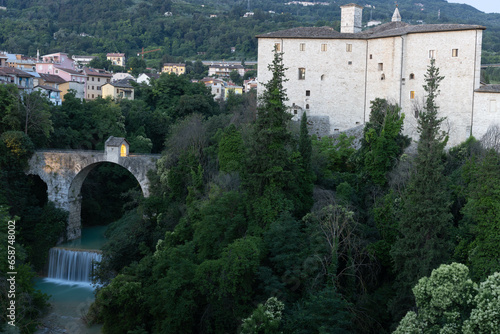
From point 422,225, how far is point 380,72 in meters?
16.0

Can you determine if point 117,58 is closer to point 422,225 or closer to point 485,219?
point 422,225

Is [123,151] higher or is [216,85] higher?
[216,85]

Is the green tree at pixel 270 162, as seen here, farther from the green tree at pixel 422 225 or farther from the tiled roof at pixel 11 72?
the tiled roof at pixel 11 72

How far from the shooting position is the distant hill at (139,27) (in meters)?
106

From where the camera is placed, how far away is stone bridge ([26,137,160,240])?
1323 inches

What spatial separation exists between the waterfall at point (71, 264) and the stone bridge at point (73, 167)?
368cm

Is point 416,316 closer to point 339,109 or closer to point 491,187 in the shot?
point 491,187

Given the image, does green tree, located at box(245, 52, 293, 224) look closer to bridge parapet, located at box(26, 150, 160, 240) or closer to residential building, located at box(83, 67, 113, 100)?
bridge parapet, located at box(26, 150, 160, 240)

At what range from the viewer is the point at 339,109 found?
3497cm

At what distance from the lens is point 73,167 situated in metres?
34.6

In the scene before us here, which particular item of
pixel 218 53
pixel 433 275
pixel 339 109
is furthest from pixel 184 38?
pixel 433 275

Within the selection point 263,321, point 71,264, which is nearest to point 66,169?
point 71,264

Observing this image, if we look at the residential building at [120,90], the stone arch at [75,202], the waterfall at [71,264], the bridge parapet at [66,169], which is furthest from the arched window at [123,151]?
the residential building at [120,90]

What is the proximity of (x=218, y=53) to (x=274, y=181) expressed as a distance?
309 ft
